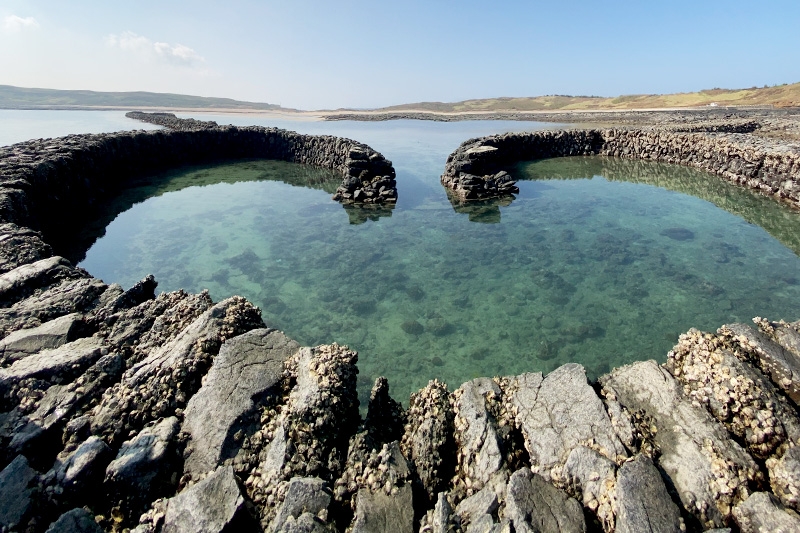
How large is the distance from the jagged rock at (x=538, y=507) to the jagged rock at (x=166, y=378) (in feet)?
13.7

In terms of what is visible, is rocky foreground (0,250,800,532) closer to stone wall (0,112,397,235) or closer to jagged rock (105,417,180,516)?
jagged rock (105,417,180,516)

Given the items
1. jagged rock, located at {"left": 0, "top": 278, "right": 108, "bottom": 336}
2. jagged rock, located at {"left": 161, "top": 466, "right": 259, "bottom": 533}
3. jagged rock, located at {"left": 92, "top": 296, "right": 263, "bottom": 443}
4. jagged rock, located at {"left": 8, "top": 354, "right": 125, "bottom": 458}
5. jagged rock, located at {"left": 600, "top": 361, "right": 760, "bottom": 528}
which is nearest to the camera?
jagged rock, located at {"left": 161, "top": 466, "right": 259, "bottom": 533}

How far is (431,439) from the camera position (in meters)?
4.95

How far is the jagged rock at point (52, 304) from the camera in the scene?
6.95m

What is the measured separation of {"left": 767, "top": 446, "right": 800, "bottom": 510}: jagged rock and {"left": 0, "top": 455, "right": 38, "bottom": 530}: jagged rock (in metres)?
7.51

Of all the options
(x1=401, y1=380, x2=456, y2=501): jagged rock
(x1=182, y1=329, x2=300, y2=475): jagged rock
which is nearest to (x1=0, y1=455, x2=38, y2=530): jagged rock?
(x1=182, y1=329, x2=300, y2=475): jagged rock

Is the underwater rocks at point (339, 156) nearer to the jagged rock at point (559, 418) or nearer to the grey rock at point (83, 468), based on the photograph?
the jagged rock at point (559, 418)

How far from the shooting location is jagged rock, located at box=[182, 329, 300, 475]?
463 cm

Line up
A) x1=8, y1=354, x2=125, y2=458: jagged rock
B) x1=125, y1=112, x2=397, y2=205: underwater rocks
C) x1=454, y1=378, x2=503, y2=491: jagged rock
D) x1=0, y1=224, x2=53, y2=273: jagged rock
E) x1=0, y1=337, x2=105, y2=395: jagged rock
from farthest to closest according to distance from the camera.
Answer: x1=125, y1=112, x2=397, y2=205: underwater rocks
x1=0, y1=224, x2=53, y2=273: jagged rock
x1=0, y1=337, x2=105, y2=395: jagged rock
x1=8, y1=354, x2=125, y2=458: jagged rock
x1=454, y1=378, x2=503, y2=491: jagged rock

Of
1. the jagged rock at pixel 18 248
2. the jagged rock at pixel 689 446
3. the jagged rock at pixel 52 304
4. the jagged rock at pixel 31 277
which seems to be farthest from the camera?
the jagged rock at pixel 18 248

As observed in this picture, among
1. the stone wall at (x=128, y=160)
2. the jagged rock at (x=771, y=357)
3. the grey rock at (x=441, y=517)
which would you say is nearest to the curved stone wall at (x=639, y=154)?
the stone wall at (x=128, y=160)

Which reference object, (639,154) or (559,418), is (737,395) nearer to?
(559,418)

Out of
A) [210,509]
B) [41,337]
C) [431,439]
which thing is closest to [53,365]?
[41,337]

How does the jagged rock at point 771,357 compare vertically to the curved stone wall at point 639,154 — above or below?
below
